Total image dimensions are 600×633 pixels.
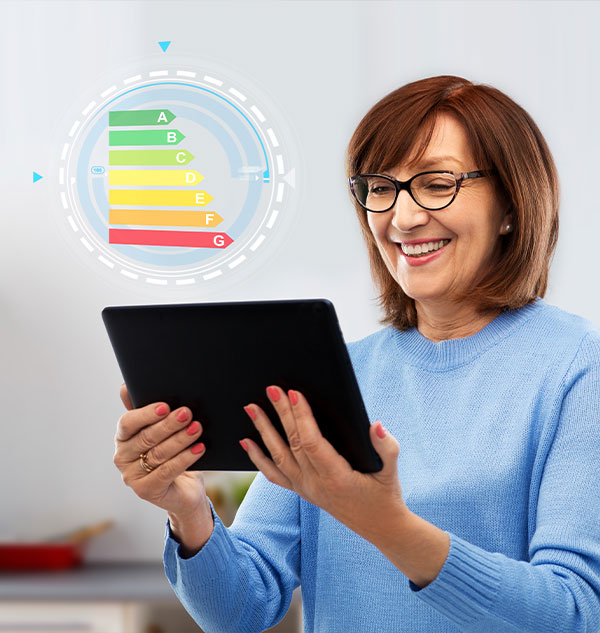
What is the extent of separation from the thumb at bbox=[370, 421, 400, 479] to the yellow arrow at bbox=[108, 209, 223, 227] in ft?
5.46

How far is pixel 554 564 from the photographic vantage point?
0.89 metres

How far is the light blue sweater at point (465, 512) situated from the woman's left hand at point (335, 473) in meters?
0.09

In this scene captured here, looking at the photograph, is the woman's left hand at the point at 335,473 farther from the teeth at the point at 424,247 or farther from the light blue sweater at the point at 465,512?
the teeth at the point at 424,247

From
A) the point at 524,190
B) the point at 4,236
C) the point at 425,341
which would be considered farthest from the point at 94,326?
the point at 524,190

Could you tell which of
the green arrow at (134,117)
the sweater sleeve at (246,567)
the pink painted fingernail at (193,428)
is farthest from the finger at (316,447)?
the green arrow at (134,117)

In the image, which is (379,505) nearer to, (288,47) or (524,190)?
(524,190)

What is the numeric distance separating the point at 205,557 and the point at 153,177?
5.32 feet

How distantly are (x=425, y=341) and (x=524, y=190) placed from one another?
261 millimetres

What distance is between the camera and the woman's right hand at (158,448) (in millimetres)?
953

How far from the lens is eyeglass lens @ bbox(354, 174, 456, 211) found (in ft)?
3.53

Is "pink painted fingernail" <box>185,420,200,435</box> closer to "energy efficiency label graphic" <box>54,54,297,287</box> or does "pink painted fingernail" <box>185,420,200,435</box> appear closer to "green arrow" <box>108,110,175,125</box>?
"energy efficiency label graphic" <box>54,54,297,287</box>

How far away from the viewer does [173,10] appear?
8.06 feet

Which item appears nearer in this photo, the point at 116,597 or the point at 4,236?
the point at 116,597

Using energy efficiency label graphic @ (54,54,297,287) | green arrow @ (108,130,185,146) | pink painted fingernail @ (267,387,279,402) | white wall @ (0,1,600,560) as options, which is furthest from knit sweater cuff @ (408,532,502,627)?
green arrow @ (108,130,185,146)
